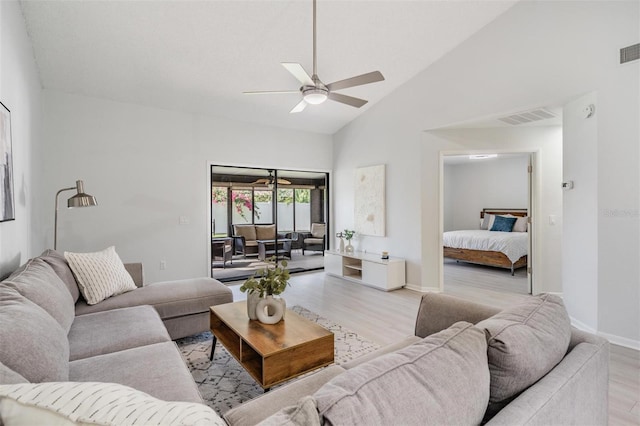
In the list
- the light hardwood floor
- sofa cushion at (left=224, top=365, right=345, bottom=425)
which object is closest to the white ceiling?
the light hardwood floor

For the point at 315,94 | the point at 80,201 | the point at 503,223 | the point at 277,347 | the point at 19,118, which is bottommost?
the point at 277,347

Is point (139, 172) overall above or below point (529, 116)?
below

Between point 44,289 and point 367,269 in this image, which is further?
point 367,269

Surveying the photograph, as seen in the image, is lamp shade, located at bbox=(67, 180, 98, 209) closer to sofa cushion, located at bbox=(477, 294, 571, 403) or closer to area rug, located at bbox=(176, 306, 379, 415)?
area rug, located at bbox=(176, 306, 379, 415)

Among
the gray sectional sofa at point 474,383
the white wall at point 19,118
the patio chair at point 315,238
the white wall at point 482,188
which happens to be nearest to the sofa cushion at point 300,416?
the gray sectional sofa at point 474,383

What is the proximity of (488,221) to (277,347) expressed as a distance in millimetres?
7441

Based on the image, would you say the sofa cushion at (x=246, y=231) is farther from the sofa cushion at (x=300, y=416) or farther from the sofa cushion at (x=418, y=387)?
the sofa cushion at (x=300, y=416)

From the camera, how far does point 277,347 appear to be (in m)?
1.95

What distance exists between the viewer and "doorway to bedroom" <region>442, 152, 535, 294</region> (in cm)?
539

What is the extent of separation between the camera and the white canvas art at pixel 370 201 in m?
5.39

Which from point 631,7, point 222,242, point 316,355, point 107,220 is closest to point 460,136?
point 631,7

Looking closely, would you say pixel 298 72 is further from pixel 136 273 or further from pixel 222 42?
pixel 136 273

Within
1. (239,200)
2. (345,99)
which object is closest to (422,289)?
(345,99)

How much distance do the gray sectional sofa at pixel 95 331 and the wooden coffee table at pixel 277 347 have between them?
1.46 ft
